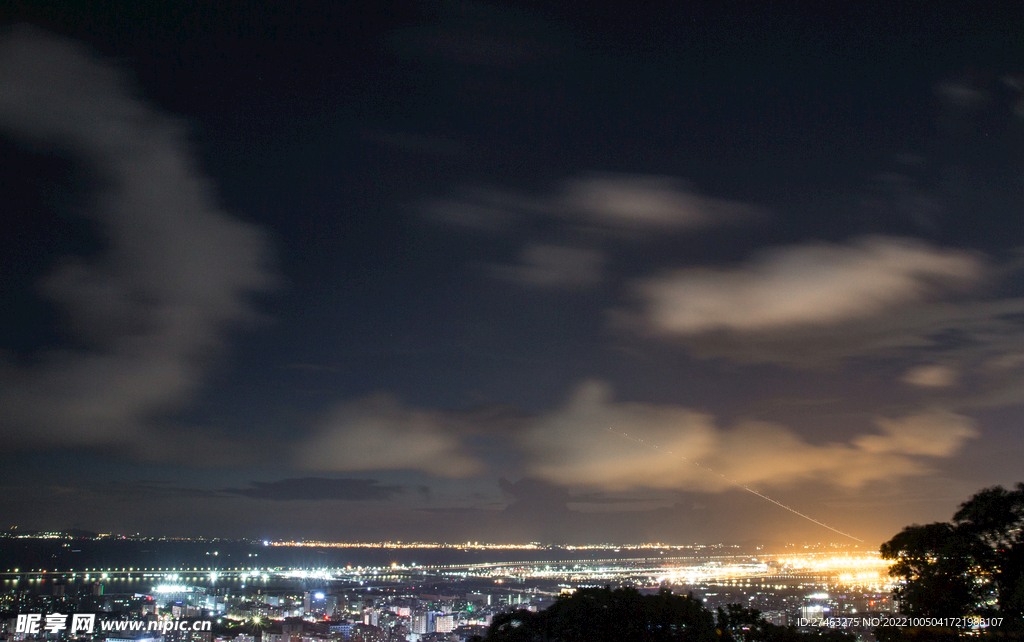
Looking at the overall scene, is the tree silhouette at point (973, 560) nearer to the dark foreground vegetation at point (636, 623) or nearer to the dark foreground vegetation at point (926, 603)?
the dark foreground vegetation at point (926, 603)

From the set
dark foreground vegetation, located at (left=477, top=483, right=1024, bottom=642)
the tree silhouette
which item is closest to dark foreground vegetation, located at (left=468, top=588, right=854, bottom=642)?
dark foreground vegetation, located at (left=477, top=483, right=1024, bottom=642)

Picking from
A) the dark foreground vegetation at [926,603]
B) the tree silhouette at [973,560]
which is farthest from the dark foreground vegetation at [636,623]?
the tree silhouette at [973,560]

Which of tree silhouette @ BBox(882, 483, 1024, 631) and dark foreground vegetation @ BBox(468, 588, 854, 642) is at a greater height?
tree silhouette @ BBox(882, 483, 1024, 631)

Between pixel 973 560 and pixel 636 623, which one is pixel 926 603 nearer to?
pixel 973 560

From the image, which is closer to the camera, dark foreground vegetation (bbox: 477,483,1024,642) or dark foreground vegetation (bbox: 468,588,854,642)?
dark foreground vegetation (bbox: 477,483,1024,642)

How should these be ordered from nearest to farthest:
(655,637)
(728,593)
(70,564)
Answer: (655,637) → (728,593) → (70,564)

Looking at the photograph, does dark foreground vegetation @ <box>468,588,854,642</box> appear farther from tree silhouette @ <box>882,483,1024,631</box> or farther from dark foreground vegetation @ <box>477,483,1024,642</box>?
tree silhouette @ <box>882,483,1024,631</box>

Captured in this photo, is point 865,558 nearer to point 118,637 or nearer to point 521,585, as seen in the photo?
point 521,585

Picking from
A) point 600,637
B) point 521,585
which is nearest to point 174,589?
point 521,585
